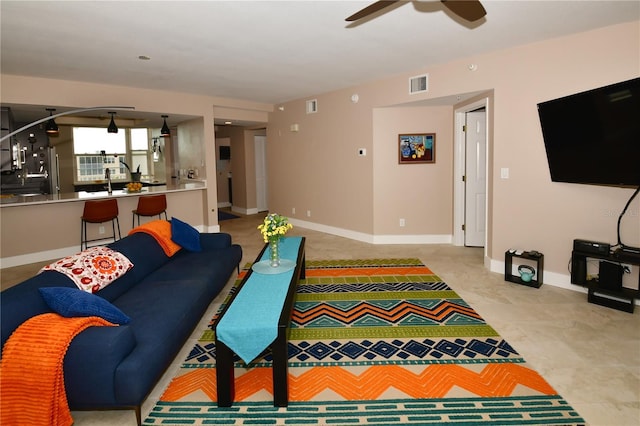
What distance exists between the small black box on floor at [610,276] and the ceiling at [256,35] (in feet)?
7.60

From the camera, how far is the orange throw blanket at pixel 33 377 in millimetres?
1901

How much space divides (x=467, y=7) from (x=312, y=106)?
5258mm

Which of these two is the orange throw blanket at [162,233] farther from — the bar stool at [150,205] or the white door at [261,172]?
the white door at [261,172]

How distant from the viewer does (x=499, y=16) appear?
353 cm

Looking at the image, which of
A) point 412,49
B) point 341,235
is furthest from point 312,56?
point 341,235

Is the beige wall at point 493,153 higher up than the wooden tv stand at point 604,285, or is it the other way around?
the beige wall at point 493,153

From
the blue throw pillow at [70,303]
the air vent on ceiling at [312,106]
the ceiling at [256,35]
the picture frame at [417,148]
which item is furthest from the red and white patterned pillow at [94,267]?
the air vent on ceiling at [312,106]

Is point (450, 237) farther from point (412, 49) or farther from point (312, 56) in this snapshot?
point (312, 56)

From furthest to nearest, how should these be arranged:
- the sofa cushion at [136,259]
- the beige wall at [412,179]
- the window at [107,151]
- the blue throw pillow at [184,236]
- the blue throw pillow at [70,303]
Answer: the window at [107,151] < the beige wall at [412,179] < the blue throw pillow at [184,236] < the sofa cushion at [136,259] < the blue throw pillow at [70,303]

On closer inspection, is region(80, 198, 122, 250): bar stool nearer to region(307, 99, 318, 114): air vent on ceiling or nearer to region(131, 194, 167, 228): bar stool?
region(131, 194, 167, 228): bar stool

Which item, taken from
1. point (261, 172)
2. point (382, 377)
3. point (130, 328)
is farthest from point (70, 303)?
point (261, 172)

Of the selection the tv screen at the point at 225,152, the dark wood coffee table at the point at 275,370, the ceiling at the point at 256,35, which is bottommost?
the dark wood coffee table at the point at 275,370

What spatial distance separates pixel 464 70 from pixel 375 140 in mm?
1821

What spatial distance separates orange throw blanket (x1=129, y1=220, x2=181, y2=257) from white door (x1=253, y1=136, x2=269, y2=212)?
5927 mm
